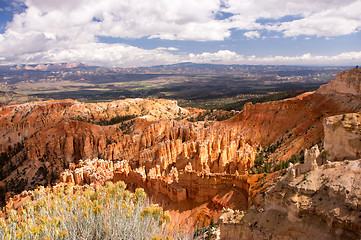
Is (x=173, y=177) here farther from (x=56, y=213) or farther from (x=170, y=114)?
(x=170, y=114)

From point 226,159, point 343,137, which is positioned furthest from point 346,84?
point 343,137

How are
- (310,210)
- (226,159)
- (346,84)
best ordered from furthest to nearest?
1. (346,84)
2. (226,159)
3. (310,210)

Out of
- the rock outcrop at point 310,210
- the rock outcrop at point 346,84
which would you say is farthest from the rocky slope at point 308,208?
the rock outcrop at point 346,84

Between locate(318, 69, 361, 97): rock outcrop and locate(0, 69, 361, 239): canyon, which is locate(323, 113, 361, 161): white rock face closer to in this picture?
locate(0, 69, 361, 239): canyon

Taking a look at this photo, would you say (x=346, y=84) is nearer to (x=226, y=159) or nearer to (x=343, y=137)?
(x=226, y=159)

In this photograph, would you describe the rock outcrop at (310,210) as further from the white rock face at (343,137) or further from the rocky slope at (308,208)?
the white rock face at (343,137)

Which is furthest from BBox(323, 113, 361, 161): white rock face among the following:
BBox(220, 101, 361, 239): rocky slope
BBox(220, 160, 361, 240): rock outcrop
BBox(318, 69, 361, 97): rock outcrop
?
BBox(318, 69, 361, 97): rock outcrop
